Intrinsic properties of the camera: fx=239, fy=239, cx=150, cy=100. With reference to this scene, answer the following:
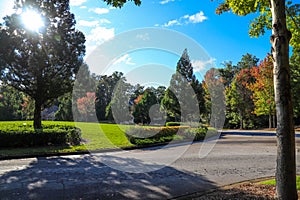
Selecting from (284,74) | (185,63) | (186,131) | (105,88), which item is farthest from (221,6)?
(105,88)

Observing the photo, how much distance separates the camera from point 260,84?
1090 inches

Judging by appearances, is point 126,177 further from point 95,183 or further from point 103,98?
point 103,98

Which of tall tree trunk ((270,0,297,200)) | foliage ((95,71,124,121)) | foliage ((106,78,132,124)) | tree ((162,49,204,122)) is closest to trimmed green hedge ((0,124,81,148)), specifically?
tall tree trunk ((270,0,297,200))

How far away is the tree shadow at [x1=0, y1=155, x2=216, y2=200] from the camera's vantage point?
4.58 metres

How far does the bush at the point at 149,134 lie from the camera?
13673mm

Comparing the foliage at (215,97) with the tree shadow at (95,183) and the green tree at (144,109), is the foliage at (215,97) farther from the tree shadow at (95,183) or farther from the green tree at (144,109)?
the tree shadow at (95,183)

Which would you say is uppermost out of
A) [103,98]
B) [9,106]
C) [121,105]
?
[103,98]

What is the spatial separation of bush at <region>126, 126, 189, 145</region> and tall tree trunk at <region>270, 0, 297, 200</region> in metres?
9.96

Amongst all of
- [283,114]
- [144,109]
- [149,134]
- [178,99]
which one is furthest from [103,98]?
[283,114]

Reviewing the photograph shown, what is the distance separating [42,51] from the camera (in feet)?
55.4

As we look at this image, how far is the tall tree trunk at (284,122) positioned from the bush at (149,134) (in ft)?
32.7

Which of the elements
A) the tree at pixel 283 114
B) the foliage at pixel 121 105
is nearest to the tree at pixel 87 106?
the foliage at pixel 121 105

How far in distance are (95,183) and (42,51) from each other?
14185 millimetres

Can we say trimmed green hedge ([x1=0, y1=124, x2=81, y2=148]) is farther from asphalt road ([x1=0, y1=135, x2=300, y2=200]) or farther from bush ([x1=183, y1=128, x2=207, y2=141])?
bush ([x1=183, y1=128, x2=207, y2=141])
